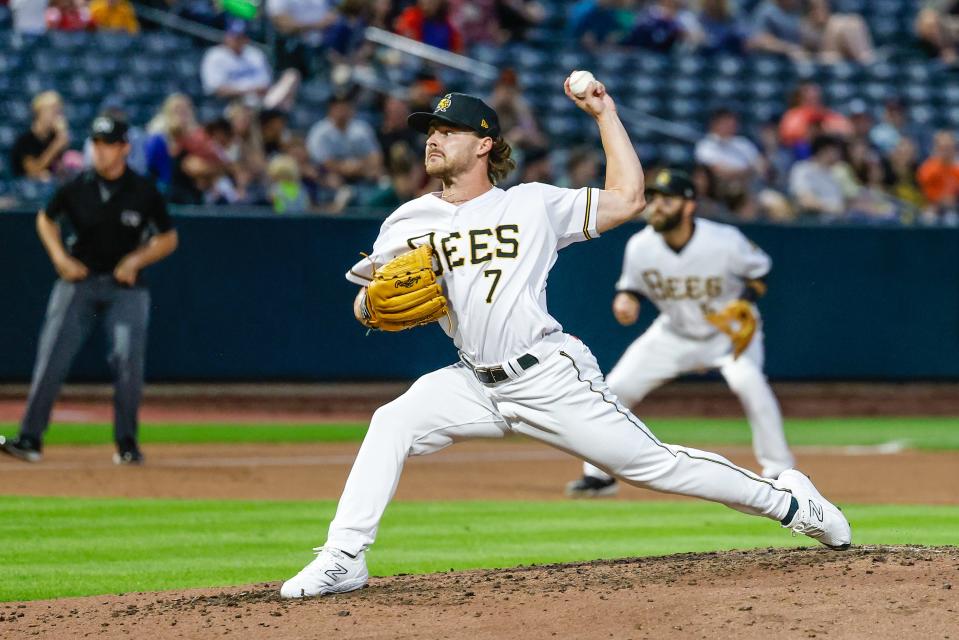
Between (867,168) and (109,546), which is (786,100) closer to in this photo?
(867,168)

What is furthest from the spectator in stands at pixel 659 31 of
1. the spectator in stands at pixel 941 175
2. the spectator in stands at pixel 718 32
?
the spectator in stands at pixel 941 175

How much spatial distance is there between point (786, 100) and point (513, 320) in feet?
44.4

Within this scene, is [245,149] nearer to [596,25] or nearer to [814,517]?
[596,25]

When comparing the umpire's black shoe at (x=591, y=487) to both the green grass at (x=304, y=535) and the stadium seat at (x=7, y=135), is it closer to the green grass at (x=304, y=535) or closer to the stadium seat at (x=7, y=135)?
the green grass at (x=304, y=535)

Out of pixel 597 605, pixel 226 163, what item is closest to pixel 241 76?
pixel 226 163

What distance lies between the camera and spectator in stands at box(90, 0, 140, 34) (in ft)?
49.0

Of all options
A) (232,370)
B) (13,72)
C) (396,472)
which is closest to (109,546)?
(396,472)

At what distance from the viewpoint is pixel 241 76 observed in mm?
14664

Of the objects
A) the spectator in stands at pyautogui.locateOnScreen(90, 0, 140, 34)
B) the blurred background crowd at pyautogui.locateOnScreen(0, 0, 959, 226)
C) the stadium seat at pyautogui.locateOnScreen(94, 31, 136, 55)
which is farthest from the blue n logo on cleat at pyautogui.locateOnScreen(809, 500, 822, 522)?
the spectator in stands at pyautogui.locateOnScreen(90, 0, 140, 34)

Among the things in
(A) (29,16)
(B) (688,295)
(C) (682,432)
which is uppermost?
(A) (29,16)

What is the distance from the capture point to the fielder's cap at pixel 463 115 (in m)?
5.28

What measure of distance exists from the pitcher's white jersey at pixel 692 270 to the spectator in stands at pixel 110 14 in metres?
7.27

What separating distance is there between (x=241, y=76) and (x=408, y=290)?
390 inches

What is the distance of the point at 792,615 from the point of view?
15.6 feet
